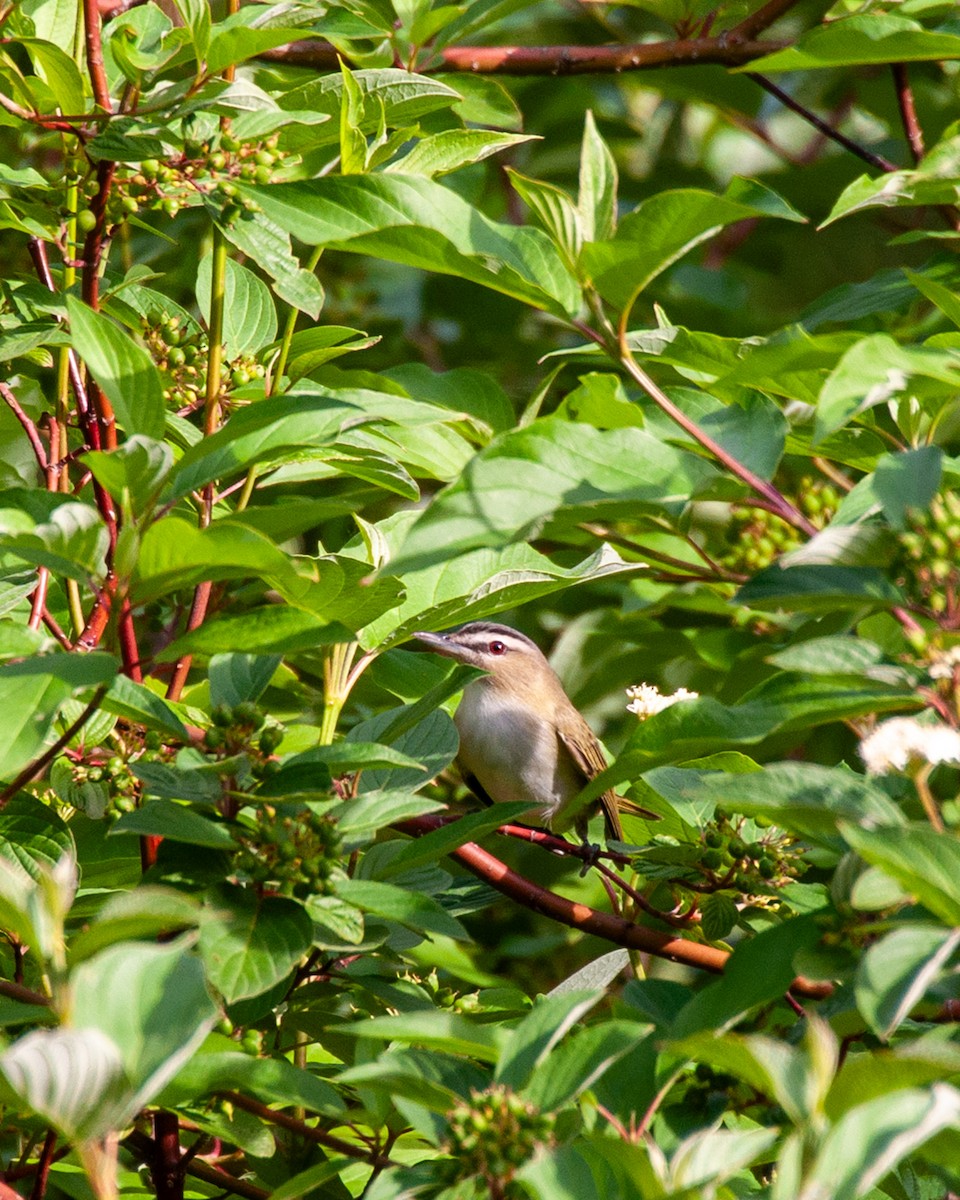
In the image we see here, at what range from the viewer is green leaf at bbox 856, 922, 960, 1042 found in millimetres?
1480

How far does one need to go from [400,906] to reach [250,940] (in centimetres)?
21

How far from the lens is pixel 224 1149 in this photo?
300 cm

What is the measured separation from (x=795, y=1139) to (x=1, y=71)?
7.86 ft

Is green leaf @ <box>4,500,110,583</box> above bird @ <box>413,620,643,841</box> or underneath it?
above

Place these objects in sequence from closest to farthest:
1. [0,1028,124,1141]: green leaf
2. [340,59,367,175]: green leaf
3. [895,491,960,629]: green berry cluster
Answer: [0,1028,124,1141]: green leaf
[895,491,960,629]: green berry cluster
[340,59,367,175]: green leaf

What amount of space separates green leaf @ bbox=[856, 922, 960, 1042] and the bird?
3193 mm

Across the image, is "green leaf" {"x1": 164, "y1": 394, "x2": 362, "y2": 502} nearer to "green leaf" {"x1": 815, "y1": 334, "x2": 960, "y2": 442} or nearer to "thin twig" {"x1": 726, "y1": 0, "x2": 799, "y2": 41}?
"green leaf" {"x1": 815, "y1": 334, "x2": 960, "y2": 442}

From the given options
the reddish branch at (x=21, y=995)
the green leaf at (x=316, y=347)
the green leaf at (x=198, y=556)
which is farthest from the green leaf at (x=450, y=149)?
the reddish branch at (x=21, y=995)

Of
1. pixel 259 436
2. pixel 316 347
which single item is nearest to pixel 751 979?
pixel 259 436

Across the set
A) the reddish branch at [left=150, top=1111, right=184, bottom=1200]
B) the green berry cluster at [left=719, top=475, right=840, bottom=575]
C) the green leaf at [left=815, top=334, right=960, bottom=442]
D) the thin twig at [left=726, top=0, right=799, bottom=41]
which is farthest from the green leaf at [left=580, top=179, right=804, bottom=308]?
the thin twig at [left=726, top=0, right=799, bottom=41]

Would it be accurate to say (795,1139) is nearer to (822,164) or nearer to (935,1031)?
(935,1031)

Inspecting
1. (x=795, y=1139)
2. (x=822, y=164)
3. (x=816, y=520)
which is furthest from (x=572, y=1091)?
(x=822, y=164)

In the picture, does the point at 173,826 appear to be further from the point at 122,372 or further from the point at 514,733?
the point at 514,733

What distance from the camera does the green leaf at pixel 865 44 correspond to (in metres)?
2.65
